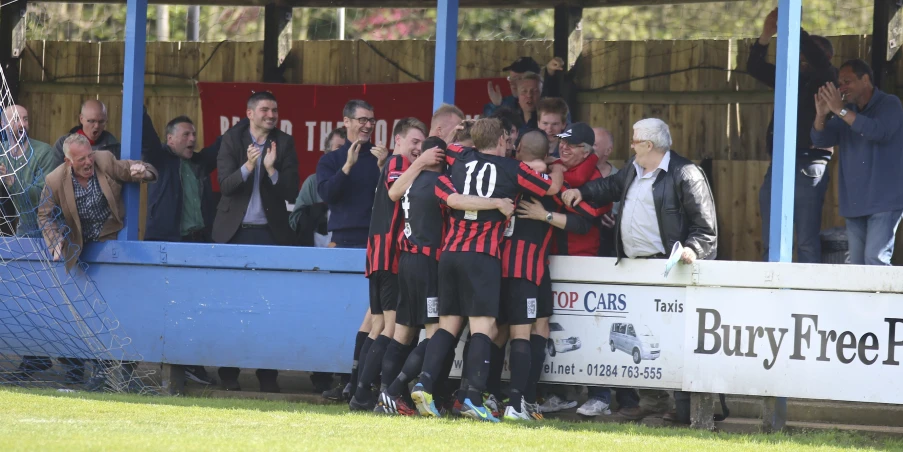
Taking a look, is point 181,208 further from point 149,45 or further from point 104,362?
point 149,45

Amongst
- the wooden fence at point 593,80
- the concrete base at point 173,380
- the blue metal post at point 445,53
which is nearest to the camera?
the blue metal post at point 445,53

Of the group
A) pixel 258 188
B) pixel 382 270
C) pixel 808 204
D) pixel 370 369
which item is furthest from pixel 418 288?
pixel 808 204

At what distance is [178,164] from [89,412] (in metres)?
2.98

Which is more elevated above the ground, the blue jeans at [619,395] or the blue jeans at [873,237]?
the blue jeans at [873,237]

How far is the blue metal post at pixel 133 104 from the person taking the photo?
8766 mm

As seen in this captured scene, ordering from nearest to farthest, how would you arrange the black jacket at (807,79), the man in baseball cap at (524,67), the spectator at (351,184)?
1. the spectator at (351,184)
2. the black jacket at (807,79)
3. the man in baseball cap at (524,67)

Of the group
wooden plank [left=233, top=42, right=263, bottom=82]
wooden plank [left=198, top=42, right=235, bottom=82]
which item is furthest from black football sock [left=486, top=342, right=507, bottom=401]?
wooden plank [left=198, top=42, right=235, bottom=82]

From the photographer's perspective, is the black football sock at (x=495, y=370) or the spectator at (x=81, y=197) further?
the spectator at (x=81, y=197)

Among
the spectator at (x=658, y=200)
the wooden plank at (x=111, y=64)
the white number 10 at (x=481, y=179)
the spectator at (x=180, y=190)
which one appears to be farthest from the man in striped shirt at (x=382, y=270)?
the wooden plank at (x=111, y=64)

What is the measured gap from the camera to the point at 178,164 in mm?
9492

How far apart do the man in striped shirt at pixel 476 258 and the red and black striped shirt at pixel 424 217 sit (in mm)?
121

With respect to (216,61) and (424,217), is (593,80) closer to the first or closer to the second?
(216,61)

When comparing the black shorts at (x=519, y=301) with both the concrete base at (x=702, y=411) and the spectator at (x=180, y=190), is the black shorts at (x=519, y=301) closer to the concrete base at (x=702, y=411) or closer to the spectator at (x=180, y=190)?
the concrete base at (x=702, y=411)

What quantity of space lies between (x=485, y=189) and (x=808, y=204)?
115 inches
